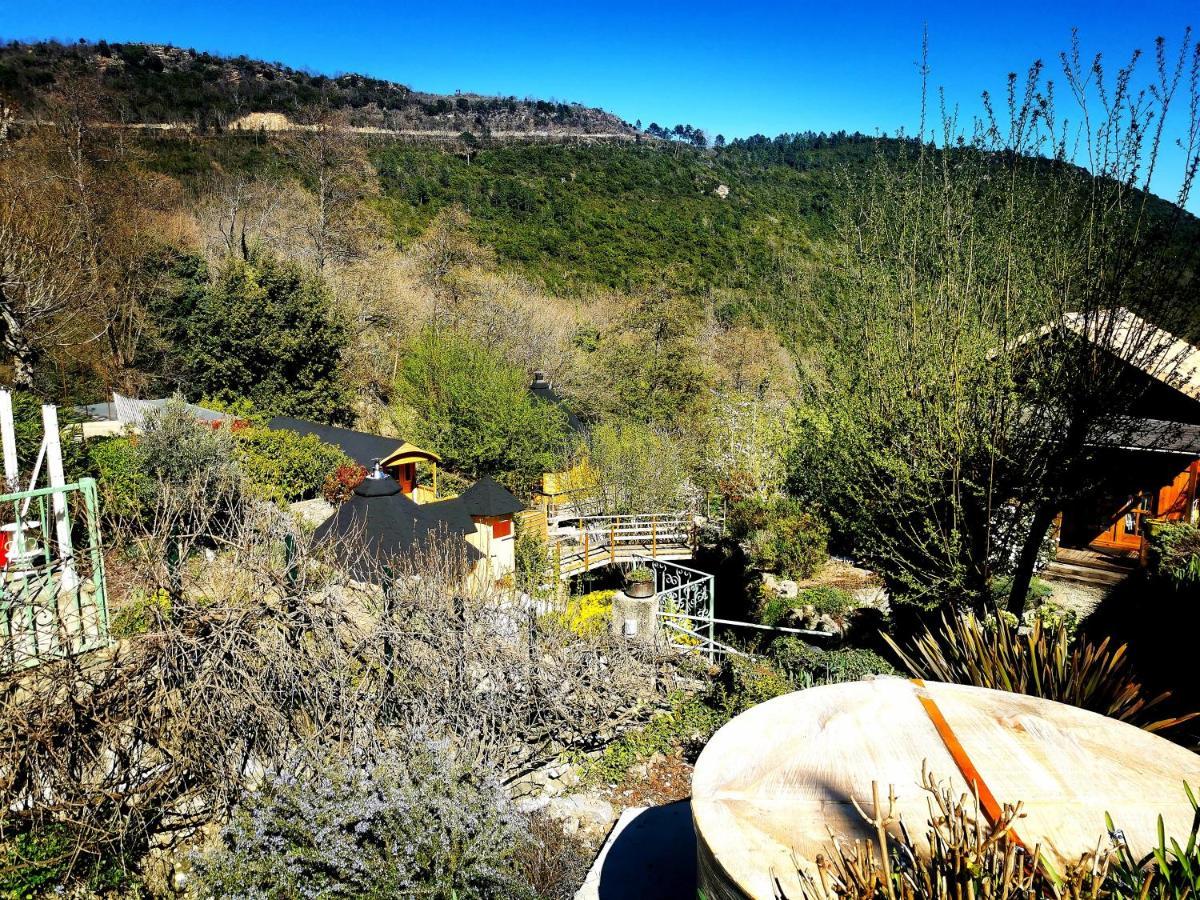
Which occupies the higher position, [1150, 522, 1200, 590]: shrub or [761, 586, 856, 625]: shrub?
[1150, 522, 1200, 590]: shrub

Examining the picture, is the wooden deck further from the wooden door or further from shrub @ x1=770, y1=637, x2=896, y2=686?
shrub @ x1=770, y1=637, x2=896, y2=686

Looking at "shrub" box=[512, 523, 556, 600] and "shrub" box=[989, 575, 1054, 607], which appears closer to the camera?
"shrub" box=[989, 575, 1054, 607]

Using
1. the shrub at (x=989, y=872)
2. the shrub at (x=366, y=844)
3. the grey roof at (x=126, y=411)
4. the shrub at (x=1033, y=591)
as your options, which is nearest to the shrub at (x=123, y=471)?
the grey roof at (x=126, y=411)

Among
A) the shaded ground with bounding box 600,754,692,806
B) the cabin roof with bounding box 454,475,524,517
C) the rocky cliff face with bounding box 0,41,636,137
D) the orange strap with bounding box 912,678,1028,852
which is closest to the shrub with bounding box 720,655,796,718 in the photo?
the shaded ground with bounding box 600,754,692,806

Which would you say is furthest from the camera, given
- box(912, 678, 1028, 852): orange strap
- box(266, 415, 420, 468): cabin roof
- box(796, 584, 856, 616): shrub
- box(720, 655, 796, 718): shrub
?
box(266, 415, 420, 468): cabin roof

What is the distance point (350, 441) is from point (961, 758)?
15411mm

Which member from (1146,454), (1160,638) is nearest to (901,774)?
(1160,638)

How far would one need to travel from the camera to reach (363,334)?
83.1ft

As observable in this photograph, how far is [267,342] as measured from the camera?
19078mm

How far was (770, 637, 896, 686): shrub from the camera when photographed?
7961 millimetres

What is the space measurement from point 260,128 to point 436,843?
158 ft

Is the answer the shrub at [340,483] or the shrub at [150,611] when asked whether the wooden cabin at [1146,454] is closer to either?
the shrub at [150,611]

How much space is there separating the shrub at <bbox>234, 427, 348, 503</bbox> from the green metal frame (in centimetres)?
481

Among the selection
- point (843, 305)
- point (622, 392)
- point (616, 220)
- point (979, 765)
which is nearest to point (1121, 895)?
point (979, 765)
